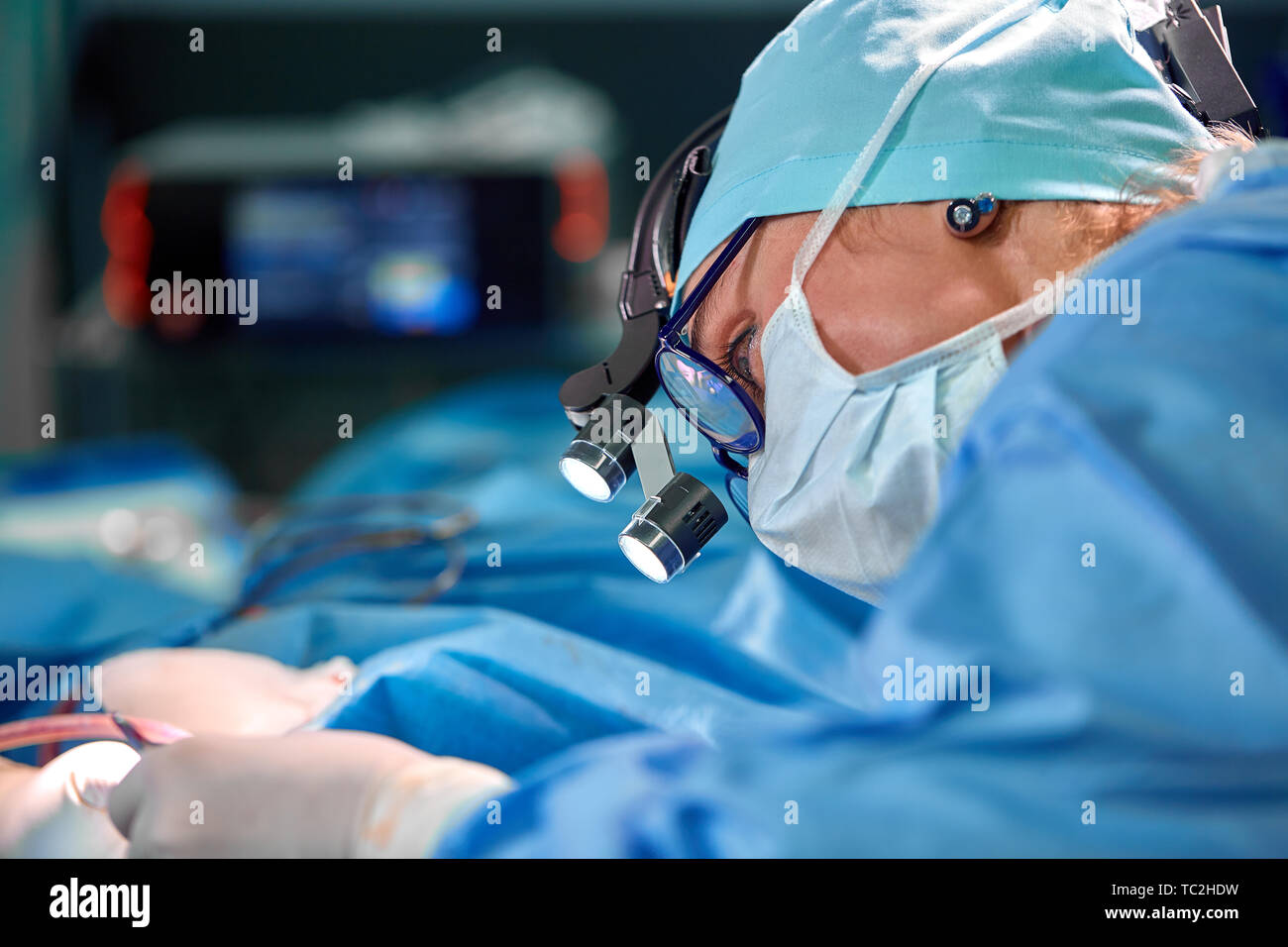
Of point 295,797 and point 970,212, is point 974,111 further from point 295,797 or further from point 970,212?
point 295,797

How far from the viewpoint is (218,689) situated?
877 millimetres

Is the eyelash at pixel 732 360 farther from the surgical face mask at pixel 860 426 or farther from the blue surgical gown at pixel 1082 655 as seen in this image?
the blue surgical gown at pixel 1082 655

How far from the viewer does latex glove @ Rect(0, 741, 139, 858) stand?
2.08 feet

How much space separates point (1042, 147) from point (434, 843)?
55 cm

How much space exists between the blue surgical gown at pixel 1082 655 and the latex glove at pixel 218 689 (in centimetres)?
48

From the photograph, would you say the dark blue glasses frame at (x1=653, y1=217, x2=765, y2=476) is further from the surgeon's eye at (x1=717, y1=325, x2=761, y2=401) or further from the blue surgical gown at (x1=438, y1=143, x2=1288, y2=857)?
the blue surgical gown at (x1=438, y1=143, x2=1288, y2=857)

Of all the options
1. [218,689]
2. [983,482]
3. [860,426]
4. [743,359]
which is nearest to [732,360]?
[743,359]

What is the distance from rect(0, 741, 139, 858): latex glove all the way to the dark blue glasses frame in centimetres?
45

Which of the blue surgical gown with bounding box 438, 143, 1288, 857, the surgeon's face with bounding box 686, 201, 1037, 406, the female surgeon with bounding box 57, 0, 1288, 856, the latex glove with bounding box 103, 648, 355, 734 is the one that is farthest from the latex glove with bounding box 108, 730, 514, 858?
the surgeon's face with bounding box 686, 201, 1037, 406

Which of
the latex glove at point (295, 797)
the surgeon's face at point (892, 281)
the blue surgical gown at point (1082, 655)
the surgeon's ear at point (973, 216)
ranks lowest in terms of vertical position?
the latex glove at point (295, 797)

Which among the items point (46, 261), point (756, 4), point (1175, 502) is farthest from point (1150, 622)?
point (46, 261)

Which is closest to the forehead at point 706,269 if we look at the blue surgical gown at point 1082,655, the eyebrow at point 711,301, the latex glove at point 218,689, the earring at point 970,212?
the eyebrow at point 711,301

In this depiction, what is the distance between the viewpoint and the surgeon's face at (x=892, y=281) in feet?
2.05

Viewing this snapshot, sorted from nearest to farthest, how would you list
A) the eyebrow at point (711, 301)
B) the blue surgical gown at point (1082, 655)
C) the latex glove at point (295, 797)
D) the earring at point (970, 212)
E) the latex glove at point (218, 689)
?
the blue surgical gown at point (1082, 655)
the latex glove at point (295, 797)
the earring at point (970, 212)
the eyebrow at point (711, 301)
the latex glove at point (218, 689)
